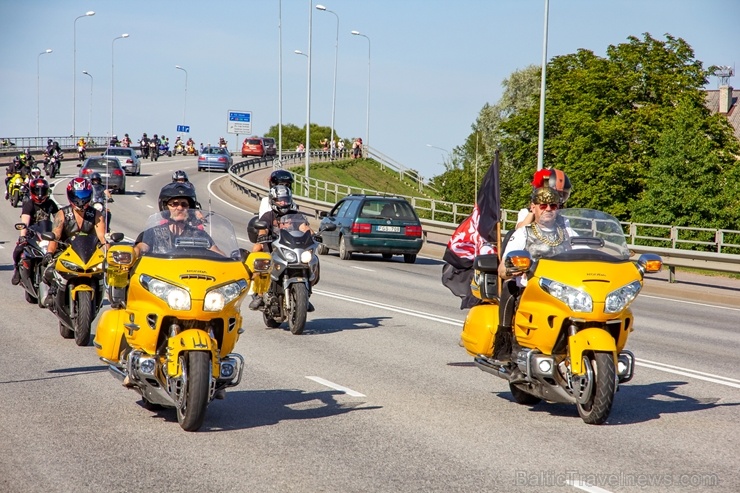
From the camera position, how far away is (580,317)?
7973 mm

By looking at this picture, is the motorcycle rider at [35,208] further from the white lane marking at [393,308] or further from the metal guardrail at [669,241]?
the metal guardrail at [669,241]

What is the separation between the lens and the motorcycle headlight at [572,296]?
26.0 ft

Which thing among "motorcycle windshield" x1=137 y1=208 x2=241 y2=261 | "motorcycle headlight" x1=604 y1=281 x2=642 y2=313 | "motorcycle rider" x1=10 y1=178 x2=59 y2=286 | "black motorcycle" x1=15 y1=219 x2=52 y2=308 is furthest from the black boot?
"motorcycle rider" x1=10 y1=178 x2=59 y2=286

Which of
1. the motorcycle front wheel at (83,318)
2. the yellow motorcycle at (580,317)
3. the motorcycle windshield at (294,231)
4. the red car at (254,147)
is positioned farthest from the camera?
the red car at (254,147)

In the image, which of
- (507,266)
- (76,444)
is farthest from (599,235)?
(76,444)

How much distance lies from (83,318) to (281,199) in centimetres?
317

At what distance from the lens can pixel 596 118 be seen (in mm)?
63844

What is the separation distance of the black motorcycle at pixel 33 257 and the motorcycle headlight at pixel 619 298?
29.1ft

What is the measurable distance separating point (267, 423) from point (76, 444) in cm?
143

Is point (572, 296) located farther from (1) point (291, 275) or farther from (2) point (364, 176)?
(2) point (364, 176)

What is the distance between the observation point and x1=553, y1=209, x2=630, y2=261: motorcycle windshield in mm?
8273

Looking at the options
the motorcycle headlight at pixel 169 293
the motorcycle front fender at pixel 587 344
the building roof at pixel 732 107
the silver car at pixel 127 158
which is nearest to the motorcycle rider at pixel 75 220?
the motorcycle headlight at pixel 169 293

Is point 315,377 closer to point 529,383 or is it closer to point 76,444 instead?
point 529,383

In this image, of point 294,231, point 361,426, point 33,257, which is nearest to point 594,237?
point 361,426
